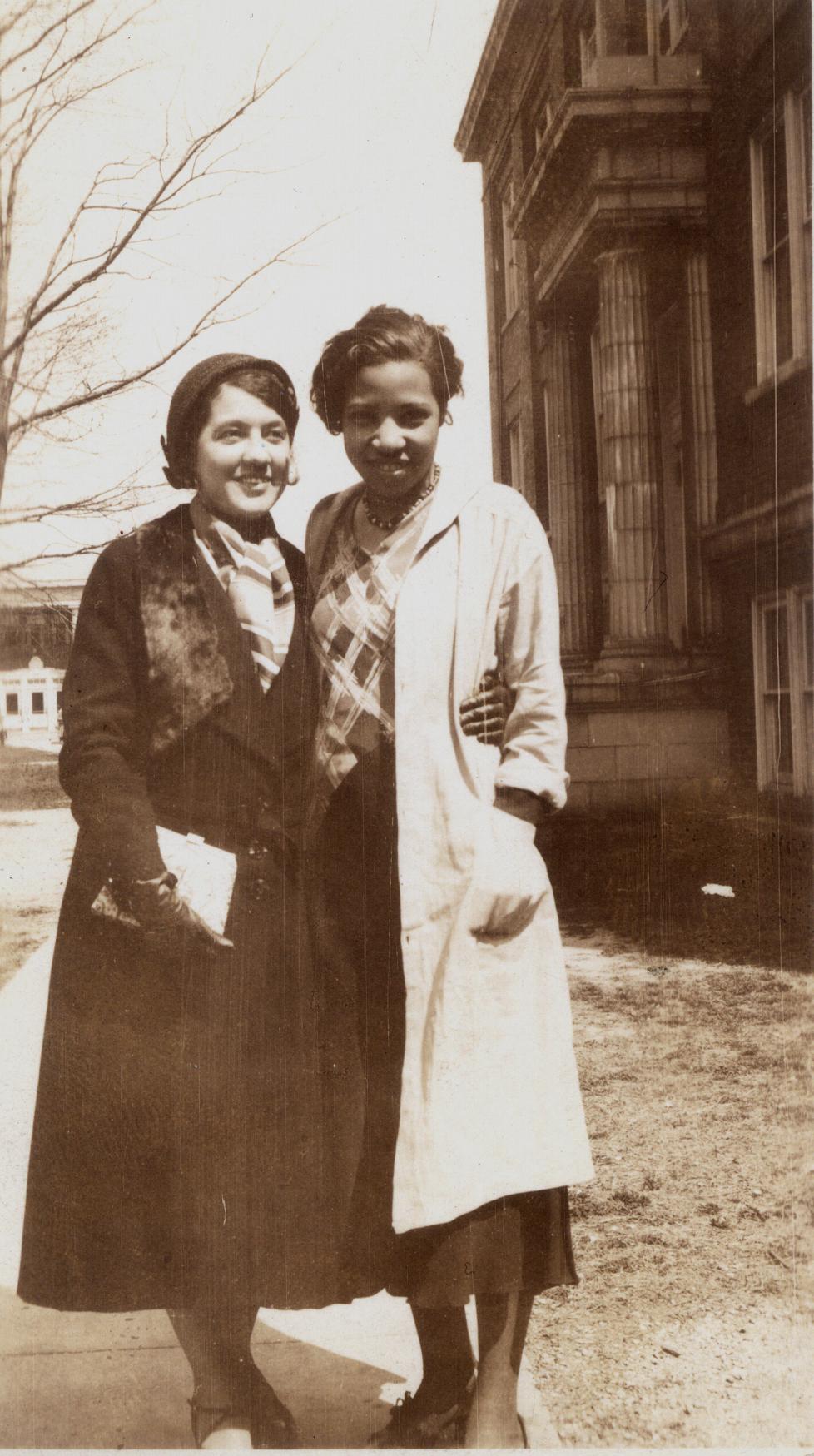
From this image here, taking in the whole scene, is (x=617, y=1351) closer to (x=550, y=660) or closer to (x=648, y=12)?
(x=550, y=660)

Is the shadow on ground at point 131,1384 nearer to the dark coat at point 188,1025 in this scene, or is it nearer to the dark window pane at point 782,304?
the dark coat at point 188,1025

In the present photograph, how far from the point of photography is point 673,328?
3.25 meters

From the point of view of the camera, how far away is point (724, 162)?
126 inches

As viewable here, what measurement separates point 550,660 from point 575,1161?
1.13 metres

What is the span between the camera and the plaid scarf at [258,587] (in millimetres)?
2775

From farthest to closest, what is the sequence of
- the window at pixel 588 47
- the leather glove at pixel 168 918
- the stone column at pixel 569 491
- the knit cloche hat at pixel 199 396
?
the window at pixel 588 47 → the stone column at pixel 569 491 → the knit cloche hat at pixel 199 396 → the leather glove at pixel 168 918

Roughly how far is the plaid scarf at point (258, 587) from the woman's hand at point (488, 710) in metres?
0.43

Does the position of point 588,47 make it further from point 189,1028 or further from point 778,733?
point 189,1028

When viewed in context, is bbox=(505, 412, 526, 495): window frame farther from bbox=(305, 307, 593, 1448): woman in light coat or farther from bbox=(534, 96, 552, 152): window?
bbox=(534, 96, 552, 152): window

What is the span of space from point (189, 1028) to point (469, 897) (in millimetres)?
689

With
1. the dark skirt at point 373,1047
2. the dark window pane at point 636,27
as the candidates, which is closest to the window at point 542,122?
the dark window pane at point 636,27

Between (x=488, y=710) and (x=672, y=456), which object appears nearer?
(x=488, y=710)

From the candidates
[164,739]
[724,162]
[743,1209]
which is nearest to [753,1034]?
[743,1209]

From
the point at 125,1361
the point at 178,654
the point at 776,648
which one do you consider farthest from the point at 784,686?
the point at 125,1361
